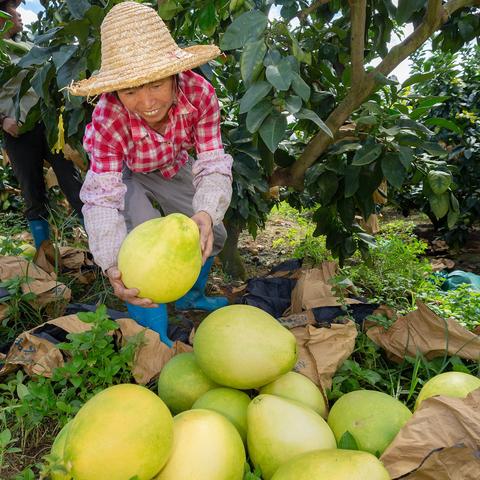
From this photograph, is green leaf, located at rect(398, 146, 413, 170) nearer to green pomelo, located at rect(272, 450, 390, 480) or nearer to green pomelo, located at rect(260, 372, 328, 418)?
green pomelo, located at rect(260, 372, 328, 418)

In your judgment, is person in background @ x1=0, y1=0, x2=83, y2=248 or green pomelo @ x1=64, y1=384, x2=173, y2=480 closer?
green pomelo @ x1=64, y1=384, x2=173, y2=480

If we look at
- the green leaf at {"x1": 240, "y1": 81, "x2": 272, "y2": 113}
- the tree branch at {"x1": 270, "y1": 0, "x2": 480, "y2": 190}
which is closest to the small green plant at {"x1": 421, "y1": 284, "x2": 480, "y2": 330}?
the tree branch at {"x1": 270, "y1": 0, "x2": 480, "y2": 190}

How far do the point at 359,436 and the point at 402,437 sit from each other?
114 mm

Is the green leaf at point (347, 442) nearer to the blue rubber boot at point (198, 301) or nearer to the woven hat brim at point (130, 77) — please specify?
the woven hat brim at point (130, 77)

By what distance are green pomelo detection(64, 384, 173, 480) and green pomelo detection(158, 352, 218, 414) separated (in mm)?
304

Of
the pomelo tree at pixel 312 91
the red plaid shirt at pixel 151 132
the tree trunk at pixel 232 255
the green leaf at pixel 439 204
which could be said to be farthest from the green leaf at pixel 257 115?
the tree trunk at pixel 232 255

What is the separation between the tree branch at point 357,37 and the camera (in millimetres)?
1682

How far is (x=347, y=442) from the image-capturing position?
104 centimetres

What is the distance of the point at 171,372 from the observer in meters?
1.31

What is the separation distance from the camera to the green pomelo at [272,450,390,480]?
2.81 feet

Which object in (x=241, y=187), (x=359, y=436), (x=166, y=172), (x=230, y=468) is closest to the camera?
(x=230, y=468)

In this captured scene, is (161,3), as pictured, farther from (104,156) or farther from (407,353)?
(407,353)

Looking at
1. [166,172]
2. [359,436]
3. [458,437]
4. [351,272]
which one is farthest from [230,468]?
[351,272]

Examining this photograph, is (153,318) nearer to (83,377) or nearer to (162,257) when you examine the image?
(83,377)
